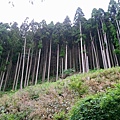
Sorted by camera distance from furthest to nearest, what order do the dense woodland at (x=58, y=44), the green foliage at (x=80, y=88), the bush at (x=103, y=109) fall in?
the dense woodland at (x=58, y=44) → the green foliage at (x=80, y=88) → the bush at (x=103, y=109)

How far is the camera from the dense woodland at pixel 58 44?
23.6 metres

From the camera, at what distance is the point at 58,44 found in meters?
26.3

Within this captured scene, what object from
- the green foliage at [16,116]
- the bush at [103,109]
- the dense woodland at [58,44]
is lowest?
the green foliage at [16,116]

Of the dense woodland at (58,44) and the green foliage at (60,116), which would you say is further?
the dense woodland at (58,44)

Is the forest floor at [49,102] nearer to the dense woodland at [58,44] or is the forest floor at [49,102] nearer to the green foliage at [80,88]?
the green foliage at [80,88]

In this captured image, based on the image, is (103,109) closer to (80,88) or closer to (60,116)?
(60,116)

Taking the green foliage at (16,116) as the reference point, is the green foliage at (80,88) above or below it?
above

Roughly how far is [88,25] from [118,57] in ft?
19.4

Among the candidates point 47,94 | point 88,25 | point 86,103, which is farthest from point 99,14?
point 86,103

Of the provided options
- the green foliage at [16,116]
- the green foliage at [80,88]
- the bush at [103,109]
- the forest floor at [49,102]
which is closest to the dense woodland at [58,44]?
the forest floor at [49,102]

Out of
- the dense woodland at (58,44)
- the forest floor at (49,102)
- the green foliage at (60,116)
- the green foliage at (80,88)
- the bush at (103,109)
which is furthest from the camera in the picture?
the dense woodland at (58,44)

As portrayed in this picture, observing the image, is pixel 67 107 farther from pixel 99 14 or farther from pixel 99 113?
pixel 99 14

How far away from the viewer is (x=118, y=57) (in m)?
23.4

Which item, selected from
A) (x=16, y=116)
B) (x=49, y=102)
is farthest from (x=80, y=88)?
(x=16, y=116)
